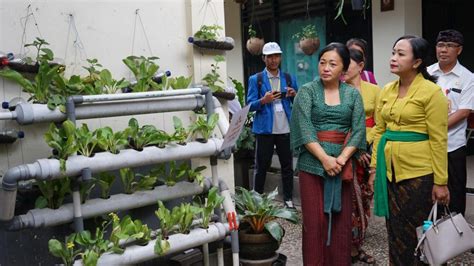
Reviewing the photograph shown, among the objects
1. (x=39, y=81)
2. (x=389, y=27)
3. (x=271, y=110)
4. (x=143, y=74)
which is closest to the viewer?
(x=39, y=81)

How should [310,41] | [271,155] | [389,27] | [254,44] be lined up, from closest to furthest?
1. [271,155]
2. [389,27]
3. [310,41]
4. [254,44]

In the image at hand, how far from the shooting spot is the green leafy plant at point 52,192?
9.41 ft

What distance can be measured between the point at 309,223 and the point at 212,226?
81 centimetres

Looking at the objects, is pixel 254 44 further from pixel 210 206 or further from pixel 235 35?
pixel 210 206

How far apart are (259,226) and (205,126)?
0.97 m

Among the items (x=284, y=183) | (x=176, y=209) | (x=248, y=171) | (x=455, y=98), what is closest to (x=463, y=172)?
(x=455, y=98)

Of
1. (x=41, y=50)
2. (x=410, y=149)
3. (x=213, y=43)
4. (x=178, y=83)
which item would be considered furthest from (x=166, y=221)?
(x=410, y=149)

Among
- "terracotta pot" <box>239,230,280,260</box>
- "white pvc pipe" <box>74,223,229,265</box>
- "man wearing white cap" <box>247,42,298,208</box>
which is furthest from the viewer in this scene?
"man wearing white cap" <box>247,42,298,208</box>

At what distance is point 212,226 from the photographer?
3.25m

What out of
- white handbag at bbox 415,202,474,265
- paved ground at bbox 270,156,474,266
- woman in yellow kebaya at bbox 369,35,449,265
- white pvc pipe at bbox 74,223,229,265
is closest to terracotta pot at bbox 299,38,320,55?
paved ground at bbox 270,156,474,266

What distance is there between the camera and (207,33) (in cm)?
380

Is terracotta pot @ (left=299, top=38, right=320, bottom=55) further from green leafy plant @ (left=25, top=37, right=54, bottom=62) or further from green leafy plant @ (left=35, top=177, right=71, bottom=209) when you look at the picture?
green leafy plant @ (left=35, top=177, right=71, bottom=209)

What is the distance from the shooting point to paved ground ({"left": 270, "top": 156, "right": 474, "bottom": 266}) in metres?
4.52

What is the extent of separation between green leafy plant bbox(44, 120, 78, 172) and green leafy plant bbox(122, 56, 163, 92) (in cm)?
66
